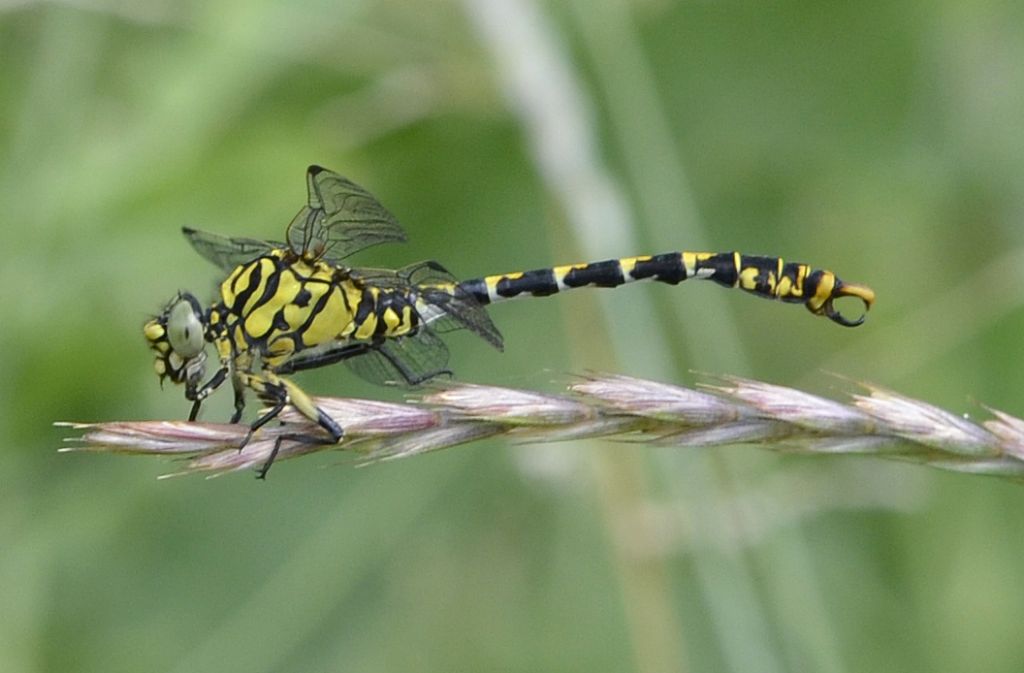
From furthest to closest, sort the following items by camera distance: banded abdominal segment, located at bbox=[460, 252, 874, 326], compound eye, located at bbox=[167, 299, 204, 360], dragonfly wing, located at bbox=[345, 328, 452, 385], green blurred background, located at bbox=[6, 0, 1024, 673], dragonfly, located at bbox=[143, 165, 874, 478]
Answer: green blurred background, located at bbox=[6, 0, 1024, 673] < dragonfly wing, located at bbox=[345, 328, 452, 385] < banded abdominal segment, located at bbox=[460, 252, 874, 326] < dragonfly, located at bbox=[143, 165, 874, 478] < compound eye, located at bbox=[167, 299, 204, 360]

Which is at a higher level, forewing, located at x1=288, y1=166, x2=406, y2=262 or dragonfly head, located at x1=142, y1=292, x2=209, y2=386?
forewing, located at x1=288, y1=166, x2=406, y2=262

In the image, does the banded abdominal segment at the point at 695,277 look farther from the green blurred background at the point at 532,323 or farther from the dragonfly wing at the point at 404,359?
the green blurred background at the point at 532,323

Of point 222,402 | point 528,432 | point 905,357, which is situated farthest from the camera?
point 222,402

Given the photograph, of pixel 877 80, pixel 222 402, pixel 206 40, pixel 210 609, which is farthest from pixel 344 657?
pixel 877 80

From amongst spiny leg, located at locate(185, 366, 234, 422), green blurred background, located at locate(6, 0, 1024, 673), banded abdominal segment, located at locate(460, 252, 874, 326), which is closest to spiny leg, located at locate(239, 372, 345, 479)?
spiny leg, located at locate(185, 366, 234, 422)

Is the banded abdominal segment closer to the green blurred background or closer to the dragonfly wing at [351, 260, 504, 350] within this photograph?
the dragonfly wing at [351, 260, 504, 350]

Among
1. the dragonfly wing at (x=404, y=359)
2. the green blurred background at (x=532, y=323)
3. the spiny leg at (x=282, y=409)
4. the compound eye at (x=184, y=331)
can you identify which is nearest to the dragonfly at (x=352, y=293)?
the dragonfly wing at (x=404, y=359)

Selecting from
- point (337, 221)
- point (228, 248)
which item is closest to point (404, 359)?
point (337, 221)

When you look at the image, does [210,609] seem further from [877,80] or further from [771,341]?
[877,80]
